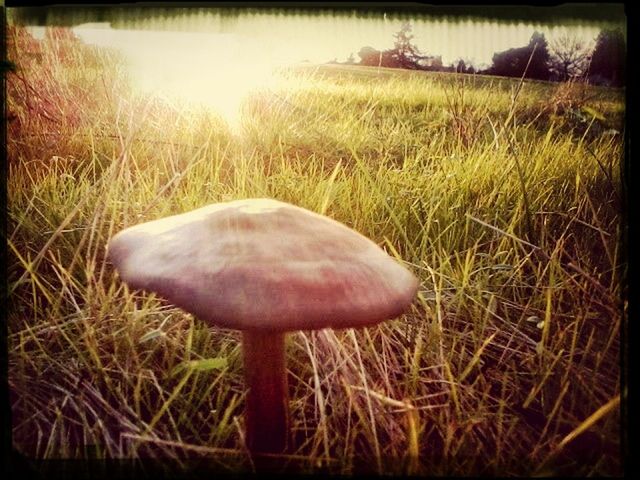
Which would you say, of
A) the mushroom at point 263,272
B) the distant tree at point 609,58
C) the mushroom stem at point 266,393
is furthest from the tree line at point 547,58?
the mushroom stem at point 266,393

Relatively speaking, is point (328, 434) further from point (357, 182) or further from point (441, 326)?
point (357, 182)

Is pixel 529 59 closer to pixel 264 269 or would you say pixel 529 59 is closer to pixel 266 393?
Answer: pixel 264 269

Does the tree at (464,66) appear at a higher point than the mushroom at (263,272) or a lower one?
higher

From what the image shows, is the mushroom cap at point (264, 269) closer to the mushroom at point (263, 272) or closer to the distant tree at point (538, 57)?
the mushroom at point (263, 272)

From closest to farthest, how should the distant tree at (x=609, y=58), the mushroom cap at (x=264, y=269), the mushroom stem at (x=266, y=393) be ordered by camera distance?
the mushroom cap at (x=264, y=269), the mushroom stem at (x=266, y=393), the distant tree at (x=609, y=58)

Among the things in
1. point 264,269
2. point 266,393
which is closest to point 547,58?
point 264,269

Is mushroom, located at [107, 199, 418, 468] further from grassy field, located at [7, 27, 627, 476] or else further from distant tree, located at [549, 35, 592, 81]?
distant tree, located at [549, 35, 592, 81]
